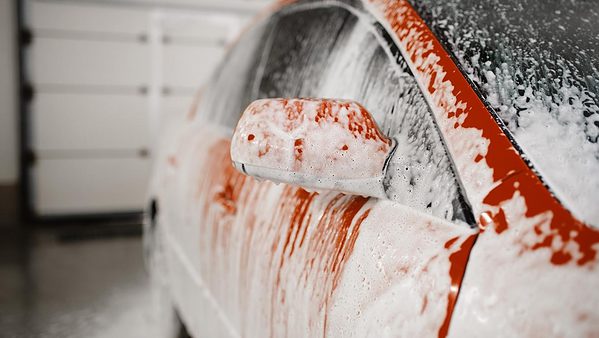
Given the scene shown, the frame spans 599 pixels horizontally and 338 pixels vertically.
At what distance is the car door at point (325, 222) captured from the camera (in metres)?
0.78

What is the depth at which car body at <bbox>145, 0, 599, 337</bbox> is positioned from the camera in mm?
665

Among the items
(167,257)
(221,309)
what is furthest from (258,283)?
(167,257)

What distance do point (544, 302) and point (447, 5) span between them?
0.67m

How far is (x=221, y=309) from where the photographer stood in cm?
152

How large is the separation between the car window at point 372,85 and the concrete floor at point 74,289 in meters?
1.79

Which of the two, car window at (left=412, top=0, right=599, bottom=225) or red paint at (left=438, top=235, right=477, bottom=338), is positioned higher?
car window at (left=412, top=0, right=599, bottom=225)

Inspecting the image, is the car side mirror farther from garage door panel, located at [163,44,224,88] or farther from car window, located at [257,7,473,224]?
garage door panel, located at [163,44,224,88]

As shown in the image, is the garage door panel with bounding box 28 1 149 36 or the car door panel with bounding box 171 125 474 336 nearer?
the car door panel with bounding box 171 125 474 336

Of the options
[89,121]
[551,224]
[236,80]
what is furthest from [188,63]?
[551,224]

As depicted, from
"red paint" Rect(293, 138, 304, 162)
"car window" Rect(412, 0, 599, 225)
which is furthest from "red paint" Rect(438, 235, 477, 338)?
"red paint" Rect(293, 138, 304, 162)

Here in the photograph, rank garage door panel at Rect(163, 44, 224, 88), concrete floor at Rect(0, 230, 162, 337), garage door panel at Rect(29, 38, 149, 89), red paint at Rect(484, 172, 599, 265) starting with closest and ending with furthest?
1. red paint at Rect(484, 172, 599, 265)
2. concrete floor at Rect(0, 230, 162, 337)
3. garage door panel at Rect(29, 38, 149, 89)
4. garage door panel at Rect(163, 44, 224, 88)

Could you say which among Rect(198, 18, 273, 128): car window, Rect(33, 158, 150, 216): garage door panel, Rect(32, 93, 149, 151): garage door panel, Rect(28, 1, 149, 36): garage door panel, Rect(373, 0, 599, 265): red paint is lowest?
Rect(33, 158, 150, 216): garage door panel

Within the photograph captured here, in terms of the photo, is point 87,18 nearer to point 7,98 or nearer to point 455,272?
point 7,98

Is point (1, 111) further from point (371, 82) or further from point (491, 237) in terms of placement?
point (491, 237)
